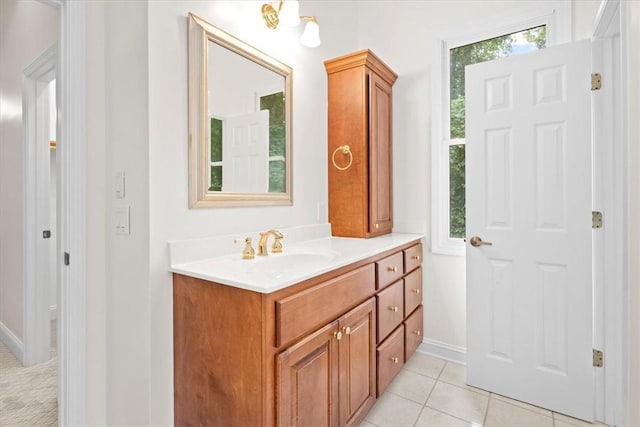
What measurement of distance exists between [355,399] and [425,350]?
118 centimetres

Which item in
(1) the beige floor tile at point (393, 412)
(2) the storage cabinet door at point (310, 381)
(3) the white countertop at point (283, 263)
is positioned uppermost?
(3) the white countertop at point (283, 263)

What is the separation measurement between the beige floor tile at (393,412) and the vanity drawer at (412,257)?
78 cm

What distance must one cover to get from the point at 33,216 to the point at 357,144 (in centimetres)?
233

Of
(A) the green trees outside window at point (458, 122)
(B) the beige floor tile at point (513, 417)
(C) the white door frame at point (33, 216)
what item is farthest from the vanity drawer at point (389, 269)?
(C) the white door frame at point (33, 216)

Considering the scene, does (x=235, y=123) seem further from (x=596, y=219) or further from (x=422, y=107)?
(x=596, y=219)

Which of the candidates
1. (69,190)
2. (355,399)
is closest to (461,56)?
(355,399)

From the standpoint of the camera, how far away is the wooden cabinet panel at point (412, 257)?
217cm

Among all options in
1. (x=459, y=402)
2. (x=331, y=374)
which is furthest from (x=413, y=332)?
(x=331, y=374)

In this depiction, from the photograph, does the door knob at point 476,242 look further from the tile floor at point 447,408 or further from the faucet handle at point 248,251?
the faucet handle at point 248,251

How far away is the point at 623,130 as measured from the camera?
129 centimetres

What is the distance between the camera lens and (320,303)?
1302 millimetres

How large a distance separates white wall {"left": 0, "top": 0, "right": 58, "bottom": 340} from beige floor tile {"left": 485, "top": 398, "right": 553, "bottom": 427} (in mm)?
3176

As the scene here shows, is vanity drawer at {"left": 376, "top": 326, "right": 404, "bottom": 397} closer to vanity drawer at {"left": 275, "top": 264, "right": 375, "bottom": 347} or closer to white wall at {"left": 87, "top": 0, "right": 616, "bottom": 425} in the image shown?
vanity drawer at {"left": 275, "top": 264, "right": 375, "bottom": 347}

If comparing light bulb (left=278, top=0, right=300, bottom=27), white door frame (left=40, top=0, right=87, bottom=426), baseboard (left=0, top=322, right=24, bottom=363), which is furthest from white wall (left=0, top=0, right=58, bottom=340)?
light bulb (left=278, top=0, right=300, bottom=27)
